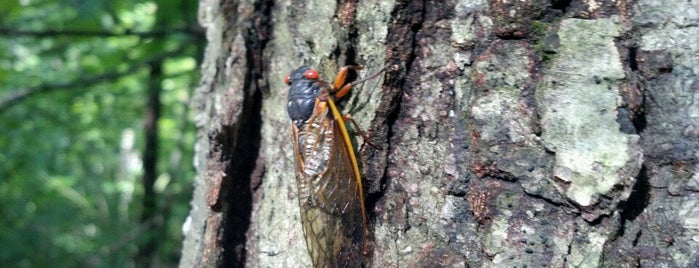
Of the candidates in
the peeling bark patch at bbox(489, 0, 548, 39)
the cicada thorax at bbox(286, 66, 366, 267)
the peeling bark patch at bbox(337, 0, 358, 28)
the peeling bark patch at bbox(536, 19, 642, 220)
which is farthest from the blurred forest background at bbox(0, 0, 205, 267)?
the peeling bark patch at bbox(536, 19, 642, 220)

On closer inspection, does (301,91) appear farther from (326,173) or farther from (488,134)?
(488,134)

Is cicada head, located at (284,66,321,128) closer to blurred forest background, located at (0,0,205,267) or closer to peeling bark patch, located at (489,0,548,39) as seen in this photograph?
peeling bark patch, located at (489,0,548,39)

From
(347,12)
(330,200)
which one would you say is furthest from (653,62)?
(330,200)

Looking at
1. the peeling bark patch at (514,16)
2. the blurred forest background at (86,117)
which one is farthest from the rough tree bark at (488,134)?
the blurred forest background at (86,117)

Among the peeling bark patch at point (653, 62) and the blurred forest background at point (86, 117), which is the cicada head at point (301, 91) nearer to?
the peeling bark patch at point (653, 62)

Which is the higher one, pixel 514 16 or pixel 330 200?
pixel 514 16

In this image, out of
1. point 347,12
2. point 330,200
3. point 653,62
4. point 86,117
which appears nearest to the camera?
point 653,62

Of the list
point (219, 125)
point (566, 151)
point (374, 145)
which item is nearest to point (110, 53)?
point (219, 125)
